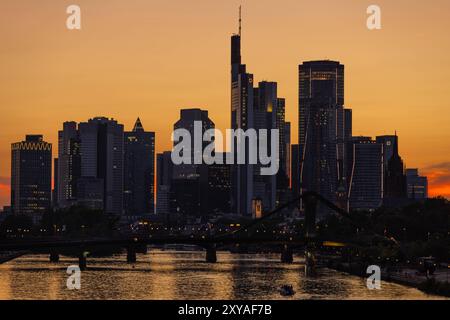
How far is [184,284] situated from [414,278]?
85.1 feet

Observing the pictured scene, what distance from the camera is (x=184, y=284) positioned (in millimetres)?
111562

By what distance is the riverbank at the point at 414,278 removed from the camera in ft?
313

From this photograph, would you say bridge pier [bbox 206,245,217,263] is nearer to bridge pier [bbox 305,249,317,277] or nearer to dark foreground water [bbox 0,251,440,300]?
dark foreground water [bbox 0,251,440,300]

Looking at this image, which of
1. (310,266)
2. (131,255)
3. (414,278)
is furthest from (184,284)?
(131,255)

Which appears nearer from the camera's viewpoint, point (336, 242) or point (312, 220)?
point (336, 242)

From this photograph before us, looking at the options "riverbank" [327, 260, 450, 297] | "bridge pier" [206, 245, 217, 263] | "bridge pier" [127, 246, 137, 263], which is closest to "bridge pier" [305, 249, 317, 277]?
"riverbank" [327, 260, 450, 297]

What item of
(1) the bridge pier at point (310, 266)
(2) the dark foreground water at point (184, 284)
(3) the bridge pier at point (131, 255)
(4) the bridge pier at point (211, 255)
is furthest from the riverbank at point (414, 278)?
(3) the bridge pier at point (131, 255)

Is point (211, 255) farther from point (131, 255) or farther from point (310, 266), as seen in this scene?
point (310, 266)

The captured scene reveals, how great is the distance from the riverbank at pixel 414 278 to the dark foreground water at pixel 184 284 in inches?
53.1

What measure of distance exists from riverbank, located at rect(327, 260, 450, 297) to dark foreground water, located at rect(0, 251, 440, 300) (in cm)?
135

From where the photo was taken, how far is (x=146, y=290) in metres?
101
